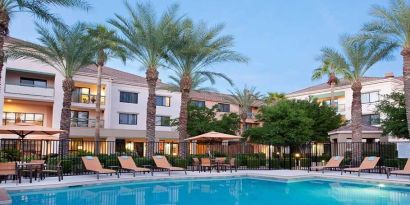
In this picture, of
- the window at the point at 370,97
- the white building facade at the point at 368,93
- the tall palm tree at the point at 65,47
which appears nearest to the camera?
the tall palm tree at the point at 65,47

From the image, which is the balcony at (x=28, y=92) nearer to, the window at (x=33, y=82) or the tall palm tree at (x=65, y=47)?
the window at (x=33, y=82)

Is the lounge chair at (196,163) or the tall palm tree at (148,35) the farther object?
the tall palm tree at (148,35)

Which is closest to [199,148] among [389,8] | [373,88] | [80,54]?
[373,88]

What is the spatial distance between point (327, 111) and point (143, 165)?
840 inches

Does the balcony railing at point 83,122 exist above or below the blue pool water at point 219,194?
above

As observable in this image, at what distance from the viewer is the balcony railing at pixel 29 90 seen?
3306cm

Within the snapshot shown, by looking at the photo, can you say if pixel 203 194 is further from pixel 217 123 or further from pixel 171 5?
pixel 217 123

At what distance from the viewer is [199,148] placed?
1826 inches

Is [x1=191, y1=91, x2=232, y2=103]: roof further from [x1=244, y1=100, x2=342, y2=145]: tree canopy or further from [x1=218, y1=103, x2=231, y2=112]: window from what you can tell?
[x1=244, y1=100, x2=342, y2=145]: tree canopy

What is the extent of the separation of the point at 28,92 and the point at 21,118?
3.01 m

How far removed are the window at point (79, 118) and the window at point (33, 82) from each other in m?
3.99

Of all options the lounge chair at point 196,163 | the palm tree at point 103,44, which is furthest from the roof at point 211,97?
the lounge chair at point 196,163

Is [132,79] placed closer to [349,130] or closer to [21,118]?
[21,118]

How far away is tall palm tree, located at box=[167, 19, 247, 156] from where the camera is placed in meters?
25.4
